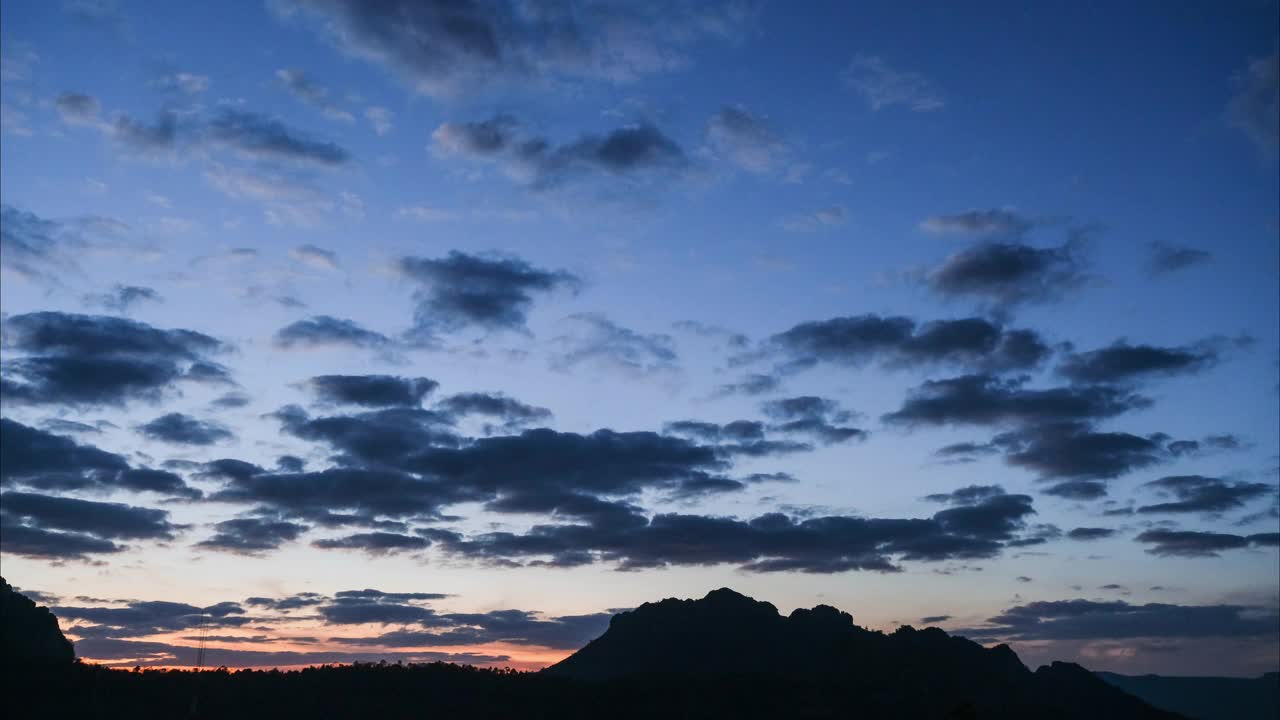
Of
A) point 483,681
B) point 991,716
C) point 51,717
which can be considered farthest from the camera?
point 991,716

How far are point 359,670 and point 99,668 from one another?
39.0 metres

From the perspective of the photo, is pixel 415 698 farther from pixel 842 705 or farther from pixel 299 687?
pixel 842 705

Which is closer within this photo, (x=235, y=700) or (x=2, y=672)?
(x=235, y=700)

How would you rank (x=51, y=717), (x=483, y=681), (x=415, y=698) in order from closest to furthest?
(x=51, y=717) → (x=415, y=698) → (x=483, y=681)

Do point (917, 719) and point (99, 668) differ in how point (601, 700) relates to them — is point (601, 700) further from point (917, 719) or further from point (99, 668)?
point (99, 668)

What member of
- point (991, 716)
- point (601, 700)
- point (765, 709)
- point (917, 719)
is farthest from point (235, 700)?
point (991, 716)

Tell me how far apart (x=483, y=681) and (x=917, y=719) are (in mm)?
72182

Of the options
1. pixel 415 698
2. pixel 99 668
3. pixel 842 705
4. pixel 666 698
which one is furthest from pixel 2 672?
pixel 842 705

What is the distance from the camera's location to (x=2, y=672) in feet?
514

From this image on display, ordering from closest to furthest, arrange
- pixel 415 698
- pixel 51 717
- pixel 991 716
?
pixel 51 717
pixel 415 698
pixel 991 716

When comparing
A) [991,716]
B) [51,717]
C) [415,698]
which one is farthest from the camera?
[991,716]

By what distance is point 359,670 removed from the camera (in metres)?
161

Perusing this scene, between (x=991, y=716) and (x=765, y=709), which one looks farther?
(x=991, y=716)

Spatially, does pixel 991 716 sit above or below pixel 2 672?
below
